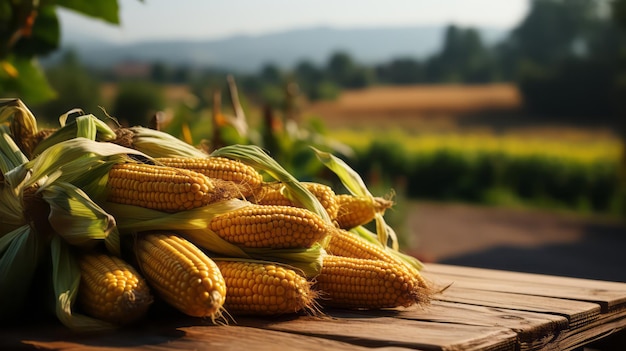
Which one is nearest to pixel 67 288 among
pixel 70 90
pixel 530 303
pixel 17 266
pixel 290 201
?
pixel 17 266

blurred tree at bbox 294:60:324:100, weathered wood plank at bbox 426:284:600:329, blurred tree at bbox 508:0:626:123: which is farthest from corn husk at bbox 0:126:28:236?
blurred tree at bbox 294:60:324:100

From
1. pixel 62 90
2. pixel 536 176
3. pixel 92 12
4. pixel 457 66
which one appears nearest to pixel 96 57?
pixel 457 66

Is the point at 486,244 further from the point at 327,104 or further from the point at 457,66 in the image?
the point at 457,66

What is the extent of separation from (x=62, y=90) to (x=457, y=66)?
2579 cm

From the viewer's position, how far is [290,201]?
1.88m

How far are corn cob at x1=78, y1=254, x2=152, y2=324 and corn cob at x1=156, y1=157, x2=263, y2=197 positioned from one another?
28cm

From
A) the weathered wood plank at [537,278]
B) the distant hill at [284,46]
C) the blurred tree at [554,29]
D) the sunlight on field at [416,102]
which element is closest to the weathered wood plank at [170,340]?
the weathered wood plank at [537,278]

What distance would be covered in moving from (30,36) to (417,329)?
2.55m

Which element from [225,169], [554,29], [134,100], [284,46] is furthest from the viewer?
[284,46]

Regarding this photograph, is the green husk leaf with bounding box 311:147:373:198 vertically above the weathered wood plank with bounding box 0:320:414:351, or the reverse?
the green husk leaf with bounding box 311:147:373:198

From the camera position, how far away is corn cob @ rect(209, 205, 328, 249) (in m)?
1.67

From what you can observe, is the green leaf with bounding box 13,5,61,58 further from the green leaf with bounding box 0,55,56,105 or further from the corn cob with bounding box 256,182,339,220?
the corn cob with bounding box 256,182,339,220

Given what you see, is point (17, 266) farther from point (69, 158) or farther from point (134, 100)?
point (134, 100)

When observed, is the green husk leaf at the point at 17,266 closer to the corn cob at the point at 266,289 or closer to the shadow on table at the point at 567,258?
the corn cob at the point at 266,289
